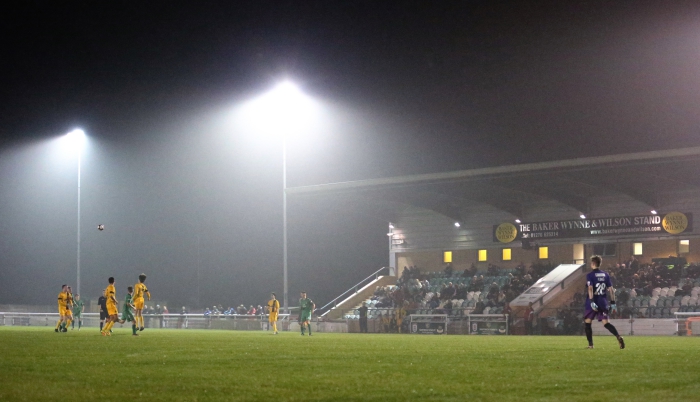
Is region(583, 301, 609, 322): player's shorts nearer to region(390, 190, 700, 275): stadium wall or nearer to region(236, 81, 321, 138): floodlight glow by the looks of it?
region(236, 81, 321, 138): floodlight glow

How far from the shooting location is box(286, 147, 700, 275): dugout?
3647 cm

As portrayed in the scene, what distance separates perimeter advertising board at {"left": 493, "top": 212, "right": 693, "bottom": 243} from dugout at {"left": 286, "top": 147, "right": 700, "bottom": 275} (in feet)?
0.15

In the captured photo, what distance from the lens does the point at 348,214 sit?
48750 mm

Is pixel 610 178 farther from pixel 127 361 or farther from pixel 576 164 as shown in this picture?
pixel 127 361

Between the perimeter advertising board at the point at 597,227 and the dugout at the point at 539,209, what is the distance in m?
0.05

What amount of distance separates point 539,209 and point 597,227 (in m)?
3.29

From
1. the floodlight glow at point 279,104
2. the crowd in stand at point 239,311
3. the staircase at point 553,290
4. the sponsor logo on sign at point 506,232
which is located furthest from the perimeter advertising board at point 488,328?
the crowd in stand at point 239,311

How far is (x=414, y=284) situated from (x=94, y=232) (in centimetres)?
2462

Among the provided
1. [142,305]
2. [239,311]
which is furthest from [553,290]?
[142,305]

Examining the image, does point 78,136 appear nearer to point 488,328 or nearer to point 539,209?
point 539,209

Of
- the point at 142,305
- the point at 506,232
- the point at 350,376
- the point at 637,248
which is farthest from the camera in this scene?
the point at 506,232

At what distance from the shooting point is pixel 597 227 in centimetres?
4156

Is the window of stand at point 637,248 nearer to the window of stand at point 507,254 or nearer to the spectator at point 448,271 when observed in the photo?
the window of stand at point 507,254

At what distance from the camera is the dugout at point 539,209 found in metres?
36.5
